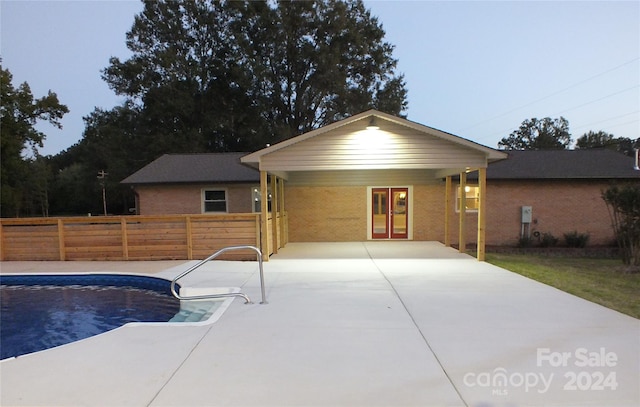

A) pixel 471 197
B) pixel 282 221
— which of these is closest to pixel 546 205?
pixel 471 197

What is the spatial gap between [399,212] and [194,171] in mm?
8843

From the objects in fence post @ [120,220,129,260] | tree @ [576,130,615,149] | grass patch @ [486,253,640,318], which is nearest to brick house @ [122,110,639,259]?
grass patch @ [486,253,640,318]

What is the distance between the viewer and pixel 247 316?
506 centimetres

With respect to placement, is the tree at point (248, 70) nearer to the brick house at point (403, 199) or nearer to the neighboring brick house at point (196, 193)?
the neighboring brick house at point (196, 193)

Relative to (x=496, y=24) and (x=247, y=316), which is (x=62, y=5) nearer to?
(x=247, y=316)

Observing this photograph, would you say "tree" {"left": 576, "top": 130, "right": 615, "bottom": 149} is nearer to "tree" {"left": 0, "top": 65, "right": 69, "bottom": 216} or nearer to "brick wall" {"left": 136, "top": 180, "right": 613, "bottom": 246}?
"brick wall" {"left": 136, "top": 180, "right": 613, "bottom": 246}

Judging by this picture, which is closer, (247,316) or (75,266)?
(247,316)

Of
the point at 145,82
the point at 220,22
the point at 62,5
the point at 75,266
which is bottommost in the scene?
the point at 75,266

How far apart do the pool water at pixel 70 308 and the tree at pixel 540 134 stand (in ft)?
215

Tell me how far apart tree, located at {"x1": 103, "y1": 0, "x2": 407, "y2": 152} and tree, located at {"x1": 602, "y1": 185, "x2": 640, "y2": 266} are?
20577mm

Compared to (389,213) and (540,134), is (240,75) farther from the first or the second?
(540,134)

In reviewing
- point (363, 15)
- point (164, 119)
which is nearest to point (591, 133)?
point (363, 15)

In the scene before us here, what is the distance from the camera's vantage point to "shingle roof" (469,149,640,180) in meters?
14.0

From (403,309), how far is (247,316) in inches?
89.9
